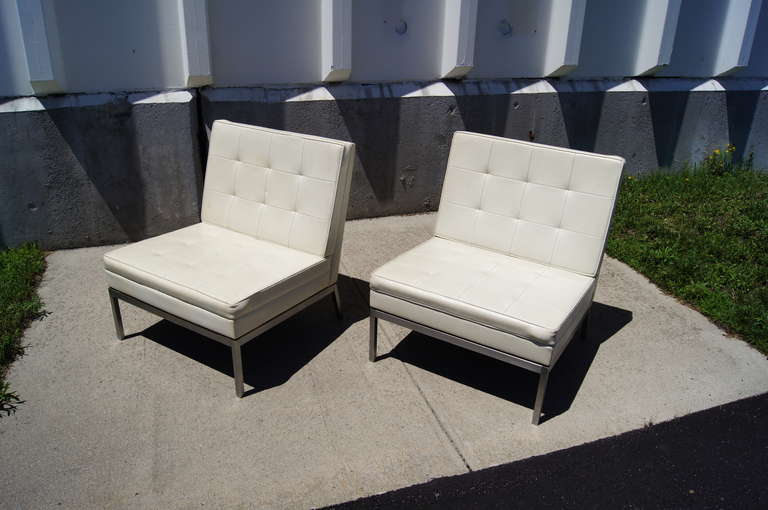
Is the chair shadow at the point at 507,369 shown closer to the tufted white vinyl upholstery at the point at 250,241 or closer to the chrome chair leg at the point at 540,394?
the chrome chair leg at the point at 540,394

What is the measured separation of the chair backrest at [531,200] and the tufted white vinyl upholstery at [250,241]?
0.83 metres

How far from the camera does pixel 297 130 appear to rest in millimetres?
5906

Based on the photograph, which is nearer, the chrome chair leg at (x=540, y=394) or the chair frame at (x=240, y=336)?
the chrome chair leg at (x=540, y=394)

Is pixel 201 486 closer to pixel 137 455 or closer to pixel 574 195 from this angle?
pixel 137 455

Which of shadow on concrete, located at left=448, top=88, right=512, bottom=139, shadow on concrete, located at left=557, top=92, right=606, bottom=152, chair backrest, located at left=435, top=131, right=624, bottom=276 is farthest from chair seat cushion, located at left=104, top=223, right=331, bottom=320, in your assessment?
shadow on concrete, located at left=557, top=92, right=606, bottom=152


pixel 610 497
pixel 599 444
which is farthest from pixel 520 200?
pixel 610 497

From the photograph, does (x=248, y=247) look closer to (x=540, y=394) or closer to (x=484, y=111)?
(x=540, y=394)

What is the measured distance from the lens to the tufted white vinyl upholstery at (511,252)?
3504 millimetres

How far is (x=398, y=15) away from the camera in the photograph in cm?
612

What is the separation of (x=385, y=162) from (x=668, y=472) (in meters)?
3.95

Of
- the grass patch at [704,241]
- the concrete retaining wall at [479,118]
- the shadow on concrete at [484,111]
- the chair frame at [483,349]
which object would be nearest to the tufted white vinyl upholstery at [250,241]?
the chair frame at [483,349]

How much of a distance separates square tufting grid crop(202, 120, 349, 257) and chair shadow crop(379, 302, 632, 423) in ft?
2.97

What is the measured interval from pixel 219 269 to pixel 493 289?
1648 millimetres

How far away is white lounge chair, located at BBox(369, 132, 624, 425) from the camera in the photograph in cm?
349
